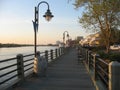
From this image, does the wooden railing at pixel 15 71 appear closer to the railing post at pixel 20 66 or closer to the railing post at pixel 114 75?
the railing post at pixel 20 66

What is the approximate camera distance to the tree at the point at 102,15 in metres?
34.1

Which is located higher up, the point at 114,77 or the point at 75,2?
the point at 75,2

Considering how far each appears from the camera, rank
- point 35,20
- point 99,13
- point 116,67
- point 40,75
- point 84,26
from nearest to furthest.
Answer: point 116,67 < point 40,75 < point 35,20 < point 99,13 < point 84,26

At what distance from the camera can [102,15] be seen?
35156mm

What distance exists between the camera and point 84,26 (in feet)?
121

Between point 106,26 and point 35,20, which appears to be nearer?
point 35,20

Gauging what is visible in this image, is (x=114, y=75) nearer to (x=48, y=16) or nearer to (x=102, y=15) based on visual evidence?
(x=48, y=16)

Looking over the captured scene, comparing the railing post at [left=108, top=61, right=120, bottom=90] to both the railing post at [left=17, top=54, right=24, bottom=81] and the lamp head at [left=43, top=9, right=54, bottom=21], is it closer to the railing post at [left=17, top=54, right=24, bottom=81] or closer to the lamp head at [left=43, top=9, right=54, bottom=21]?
the railing post at [left=17, top=54, right=24, bottom=81]

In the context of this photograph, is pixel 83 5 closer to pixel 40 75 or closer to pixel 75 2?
pixel 75 2

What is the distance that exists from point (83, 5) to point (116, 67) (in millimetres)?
27766

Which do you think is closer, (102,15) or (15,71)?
(15,71)

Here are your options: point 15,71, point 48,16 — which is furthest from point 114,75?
point 48,16

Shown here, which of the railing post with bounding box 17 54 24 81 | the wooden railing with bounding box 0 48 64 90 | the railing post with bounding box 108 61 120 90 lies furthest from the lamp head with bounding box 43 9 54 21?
the railing post with bounding box 108 61 120 90

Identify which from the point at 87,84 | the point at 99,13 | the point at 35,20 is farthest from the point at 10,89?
the point at 99,13
